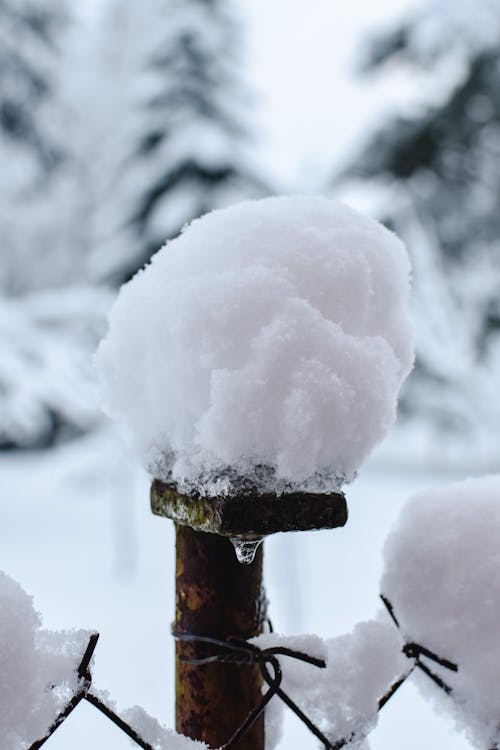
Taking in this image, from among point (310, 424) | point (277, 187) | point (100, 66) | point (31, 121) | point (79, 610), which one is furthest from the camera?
point (100, 66)

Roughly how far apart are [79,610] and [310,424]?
681cm

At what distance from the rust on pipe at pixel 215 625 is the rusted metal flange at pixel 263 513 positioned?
0.20 feet

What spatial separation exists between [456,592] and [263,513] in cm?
30

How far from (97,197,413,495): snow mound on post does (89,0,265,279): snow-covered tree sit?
9435mm

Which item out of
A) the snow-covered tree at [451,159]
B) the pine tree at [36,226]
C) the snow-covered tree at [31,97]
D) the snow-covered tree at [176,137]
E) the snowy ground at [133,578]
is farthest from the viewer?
the snow-covered tree at [176,137]

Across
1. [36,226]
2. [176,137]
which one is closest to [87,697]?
[176,137]

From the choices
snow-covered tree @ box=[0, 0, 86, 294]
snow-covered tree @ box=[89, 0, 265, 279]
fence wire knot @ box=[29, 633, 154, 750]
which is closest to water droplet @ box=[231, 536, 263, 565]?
fence wire knot @ box=[29, 633, 154, 750]

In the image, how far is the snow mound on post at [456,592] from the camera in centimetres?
73

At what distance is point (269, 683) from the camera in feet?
2.19

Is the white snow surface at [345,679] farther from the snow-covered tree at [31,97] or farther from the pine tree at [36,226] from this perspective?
the snow-covered tree at [31,97]

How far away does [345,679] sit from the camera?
2.37 feet

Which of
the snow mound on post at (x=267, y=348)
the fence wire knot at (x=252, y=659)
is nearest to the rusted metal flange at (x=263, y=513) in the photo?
the snow mound on post at (x=267, y=348)

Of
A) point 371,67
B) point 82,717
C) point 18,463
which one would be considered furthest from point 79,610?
point 18,463

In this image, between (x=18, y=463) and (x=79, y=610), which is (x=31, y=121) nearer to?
(x=79, y=610)
